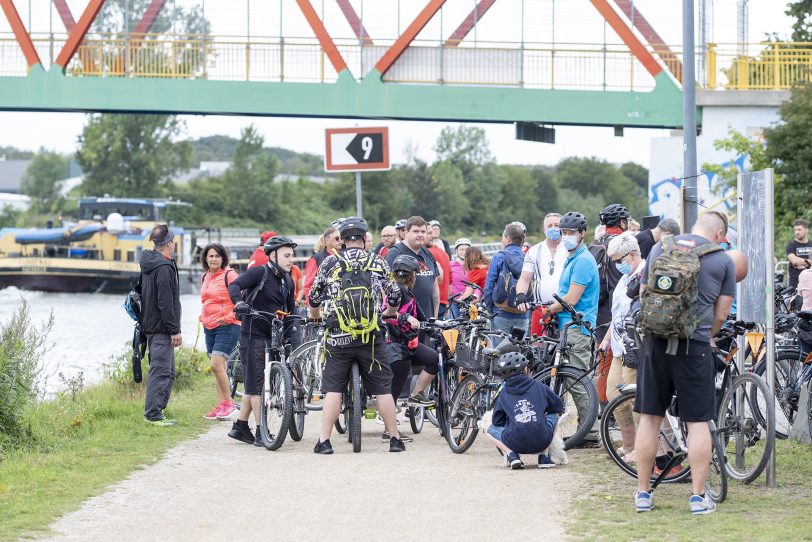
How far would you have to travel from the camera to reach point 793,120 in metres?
28.5

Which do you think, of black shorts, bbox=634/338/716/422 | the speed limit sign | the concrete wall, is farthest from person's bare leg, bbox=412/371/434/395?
the concrete wall

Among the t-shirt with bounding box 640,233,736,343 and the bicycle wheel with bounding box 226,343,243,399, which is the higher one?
the t-shirt with bounding box 640,233,736,343

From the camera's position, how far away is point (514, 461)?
939cm

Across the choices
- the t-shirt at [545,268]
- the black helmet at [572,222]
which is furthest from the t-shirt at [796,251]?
the black helmet at [572,222]

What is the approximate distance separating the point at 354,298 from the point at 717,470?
3.13m

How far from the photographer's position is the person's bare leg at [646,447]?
766 cm

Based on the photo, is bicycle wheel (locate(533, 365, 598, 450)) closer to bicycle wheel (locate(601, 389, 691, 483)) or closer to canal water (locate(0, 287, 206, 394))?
bicycle wheel (locate(601, 389, 691, 483))

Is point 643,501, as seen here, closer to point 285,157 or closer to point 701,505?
point 701,505

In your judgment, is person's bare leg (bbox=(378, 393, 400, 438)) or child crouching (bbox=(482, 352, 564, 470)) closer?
child crouching (bbox=(482, 352, 564, 470))

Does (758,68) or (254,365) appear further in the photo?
(758,68)

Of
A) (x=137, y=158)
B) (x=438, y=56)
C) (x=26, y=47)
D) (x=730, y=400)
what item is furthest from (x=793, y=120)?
(x=137, y=158)

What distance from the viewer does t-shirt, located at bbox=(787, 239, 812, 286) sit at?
1601 cm

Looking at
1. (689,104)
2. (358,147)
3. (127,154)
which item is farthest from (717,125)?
(127,154)

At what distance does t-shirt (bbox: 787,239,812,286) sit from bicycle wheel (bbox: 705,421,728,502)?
7340 millimetres
